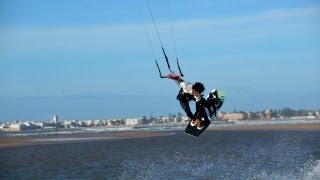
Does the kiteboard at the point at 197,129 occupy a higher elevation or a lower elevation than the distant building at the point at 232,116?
lower

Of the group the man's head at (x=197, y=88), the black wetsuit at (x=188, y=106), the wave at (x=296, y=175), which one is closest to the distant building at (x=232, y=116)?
the wave at (x=296, y=175)

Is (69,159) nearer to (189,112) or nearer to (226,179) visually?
(226,179)

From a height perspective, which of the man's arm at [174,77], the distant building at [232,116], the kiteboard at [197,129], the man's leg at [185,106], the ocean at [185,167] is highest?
the distant building at [232,116]

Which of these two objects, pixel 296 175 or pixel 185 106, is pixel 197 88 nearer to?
pixel 185 106

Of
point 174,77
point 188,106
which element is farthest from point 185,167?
point 174,77

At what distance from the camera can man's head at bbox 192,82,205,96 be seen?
16344mm

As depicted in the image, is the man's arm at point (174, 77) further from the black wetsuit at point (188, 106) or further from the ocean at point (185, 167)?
the ocean at point (185, 167)

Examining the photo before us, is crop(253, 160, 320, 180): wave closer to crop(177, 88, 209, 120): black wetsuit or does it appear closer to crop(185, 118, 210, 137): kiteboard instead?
crop(185, 118, 210, 137): kiteboard

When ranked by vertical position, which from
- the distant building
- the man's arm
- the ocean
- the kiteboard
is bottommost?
the ocean

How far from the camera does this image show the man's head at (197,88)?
643 inches

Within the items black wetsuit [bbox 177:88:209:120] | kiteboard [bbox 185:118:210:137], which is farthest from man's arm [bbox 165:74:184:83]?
kiteboard [bbox 185:118:210:137]

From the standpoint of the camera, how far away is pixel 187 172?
23.8m

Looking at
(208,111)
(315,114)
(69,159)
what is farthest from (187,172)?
(315,114)

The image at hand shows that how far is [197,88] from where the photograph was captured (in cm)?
1639
